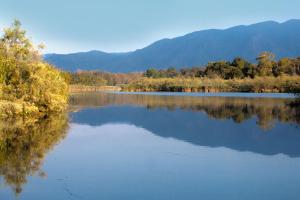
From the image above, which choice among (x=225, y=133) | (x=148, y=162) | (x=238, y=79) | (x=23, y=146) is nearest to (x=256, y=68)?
(x=238, y=79)

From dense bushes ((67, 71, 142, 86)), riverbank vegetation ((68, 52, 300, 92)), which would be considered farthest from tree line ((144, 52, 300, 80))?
dense bushes ((67, 71, 142, 86))

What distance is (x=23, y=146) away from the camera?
58.5 ft

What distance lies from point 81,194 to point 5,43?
24.8 meters

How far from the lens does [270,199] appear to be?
10.4 meters

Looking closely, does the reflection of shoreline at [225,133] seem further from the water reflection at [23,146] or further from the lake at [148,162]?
the water reflection at [23,146]

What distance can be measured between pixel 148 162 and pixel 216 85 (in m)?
79.5

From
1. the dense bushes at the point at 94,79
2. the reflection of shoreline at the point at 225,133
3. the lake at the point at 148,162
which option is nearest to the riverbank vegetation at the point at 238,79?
the dense bushes at the point at 94,79

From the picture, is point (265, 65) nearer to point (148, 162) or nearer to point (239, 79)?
point (239, 79)

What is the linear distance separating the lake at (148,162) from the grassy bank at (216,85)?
172ft

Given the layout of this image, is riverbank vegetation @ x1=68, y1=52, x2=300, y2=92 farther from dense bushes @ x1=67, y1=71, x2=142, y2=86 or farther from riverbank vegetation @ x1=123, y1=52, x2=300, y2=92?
dense bushes @ x1=67, y1=71, x2=142, y2=86

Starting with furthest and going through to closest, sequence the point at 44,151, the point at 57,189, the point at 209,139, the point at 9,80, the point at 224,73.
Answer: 1. the point at 224,73
2. the point at 9,80
3. the point at 209,139
4. the point at 44,151
5. the point at 57,189

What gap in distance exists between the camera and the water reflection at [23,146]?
1284 centimetres

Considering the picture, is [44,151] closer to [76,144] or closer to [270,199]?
[76,144]

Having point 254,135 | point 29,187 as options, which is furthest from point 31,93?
point 29,187
